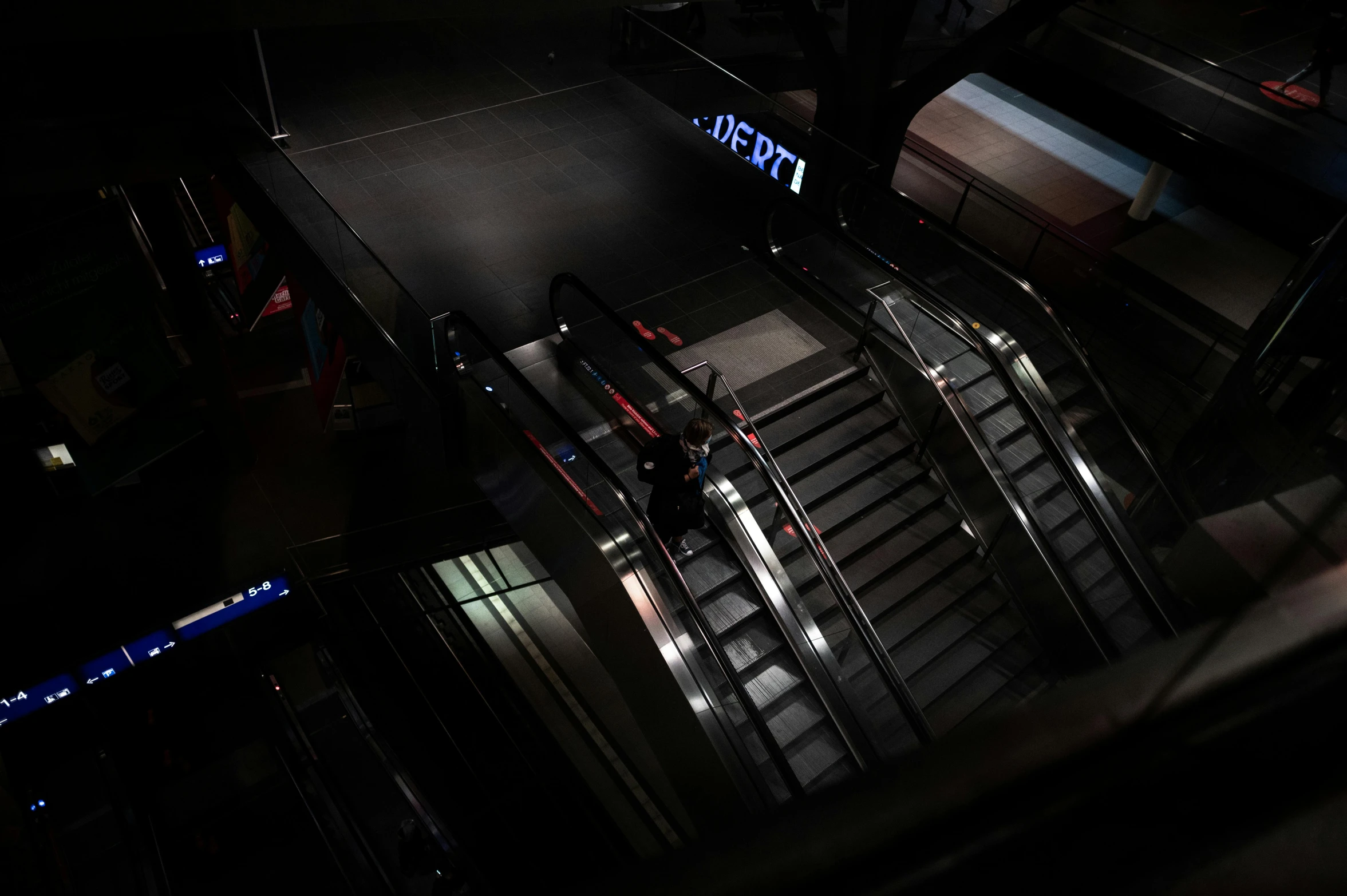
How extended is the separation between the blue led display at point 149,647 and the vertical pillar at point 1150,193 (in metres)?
16.7

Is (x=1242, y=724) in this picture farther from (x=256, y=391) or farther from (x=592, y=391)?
(x=256, y=391)

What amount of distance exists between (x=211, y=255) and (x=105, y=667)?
25.5ft

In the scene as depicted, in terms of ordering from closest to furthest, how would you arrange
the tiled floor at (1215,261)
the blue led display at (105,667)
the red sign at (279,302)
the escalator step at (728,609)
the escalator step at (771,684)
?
the escalator step at (771,684)
the escalator step at (728,609)
the blue led display at (105,667)
the tiled floor at (1215,261)
the red sign at (279,302)

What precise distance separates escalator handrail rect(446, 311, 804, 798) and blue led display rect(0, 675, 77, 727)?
7.97 metres

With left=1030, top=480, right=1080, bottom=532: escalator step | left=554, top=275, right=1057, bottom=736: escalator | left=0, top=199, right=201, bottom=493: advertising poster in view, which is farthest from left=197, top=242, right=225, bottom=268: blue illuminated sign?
left=1030, top=480, right=1080, bottom=532: escalator step

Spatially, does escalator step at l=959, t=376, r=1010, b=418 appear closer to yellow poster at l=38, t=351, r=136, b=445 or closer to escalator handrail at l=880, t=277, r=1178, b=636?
escalator handrail at l=880, t=277, r=1178, b=636

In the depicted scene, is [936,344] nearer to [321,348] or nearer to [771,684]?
[771,684]

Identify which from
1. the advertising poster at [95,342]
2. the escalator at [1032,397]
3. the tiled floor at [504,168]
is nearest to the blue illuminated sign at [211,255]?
the advertising poster at [95,342]

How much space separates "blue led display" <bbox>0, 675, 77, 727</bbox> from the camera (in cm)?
1091

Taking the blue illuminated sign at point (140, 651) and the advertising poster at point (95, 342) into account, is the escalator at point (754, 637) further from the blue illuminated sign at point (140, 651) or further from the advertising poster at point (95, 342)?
the blue illuminated sign at point (140, 651)

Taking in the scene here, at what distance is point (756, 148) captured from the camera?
1203cm

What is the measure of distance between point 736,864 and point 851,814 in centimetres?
9

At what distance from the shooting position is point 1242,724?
75cm

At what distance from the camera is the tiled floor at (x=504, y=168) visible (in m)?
10.4
